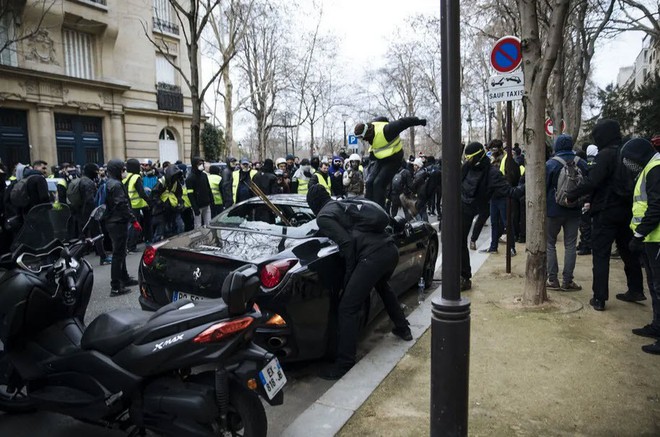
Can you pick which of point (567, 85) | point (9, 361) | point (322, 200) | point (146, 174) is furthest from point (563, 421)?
point (567, 85)

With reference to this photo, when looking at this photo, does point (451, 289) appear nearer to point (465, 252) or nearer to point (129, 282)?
point (465, 252)

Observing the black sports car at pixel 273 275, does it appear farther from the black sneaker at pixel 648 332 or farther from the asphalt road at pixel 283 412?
the black sneaker at pixel 648 332

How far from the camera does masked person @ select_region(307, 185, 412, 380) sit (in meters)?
4.21

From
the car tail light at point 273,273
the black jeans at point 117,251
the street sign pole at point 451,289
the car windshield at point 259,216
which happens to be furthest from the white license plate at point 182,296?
the black jeans at point 117,251

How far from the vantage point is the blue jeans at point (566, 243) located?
21.4 feet

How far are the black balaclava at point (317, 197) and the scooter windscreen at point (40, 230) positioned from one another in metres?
1.99

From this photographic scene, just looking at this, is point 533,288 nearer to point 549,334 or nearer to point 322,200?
point 549,334

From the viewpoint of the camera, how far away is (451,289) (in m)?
2.75

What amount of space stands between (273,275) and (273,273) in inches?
0.7

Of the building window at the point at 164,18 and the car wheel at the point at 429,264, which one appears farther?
the building window at the point at 164,18

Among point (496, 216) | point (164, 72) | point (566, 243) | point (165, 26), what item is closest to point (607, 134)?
point (566, 243)

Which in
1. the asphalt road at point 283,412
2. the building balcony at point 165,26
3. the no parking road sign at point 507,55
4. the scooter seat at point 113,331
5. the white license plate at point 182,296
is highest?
the building balcony at point 165,26

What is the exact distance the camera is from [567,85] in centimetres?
2603

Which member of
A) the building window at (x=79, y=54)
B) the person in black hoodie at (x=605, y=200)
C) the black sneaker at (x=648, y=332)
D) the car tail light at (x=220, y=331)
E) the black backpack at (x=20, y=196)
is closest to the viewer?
the car tail light at (x=220, y=331)
